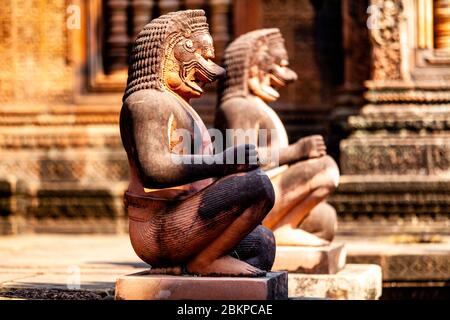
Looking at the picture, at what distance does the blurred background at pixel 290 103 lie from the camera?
1044 cm

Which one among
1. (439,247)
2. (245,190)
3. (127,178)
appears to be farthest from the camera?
(127,178)

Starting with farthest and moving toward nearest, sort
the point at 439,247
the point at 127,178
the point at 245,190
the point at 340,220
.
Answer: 1. the point at 127,178
2. the point at 340,220
3. the point at 439,247
4. the point at 245,190

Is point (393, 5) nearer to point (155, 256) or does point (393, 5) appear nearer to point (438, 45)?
point (438, 45)

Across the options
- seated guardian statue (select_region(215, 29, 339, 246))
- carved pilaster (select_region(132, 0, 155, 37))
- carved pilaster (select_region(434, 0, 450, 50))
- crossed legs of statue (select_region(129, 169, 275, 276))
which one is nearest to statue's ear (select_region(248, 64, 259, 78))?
seated guardian statue (select_region(215, 29, 339, 246))

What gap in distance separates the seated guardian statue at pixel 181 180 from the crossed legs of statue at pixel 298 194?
1.62 meters

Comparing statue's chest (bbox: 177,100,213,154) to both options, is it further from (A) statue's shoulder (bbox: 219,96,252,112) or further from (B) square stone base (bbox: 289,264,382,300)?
(A) statue's shoulder (bbox: 219,96,252,112)

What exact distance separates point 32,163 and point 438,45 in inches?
181

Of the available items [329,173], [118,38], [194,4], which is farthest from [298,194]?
[118,38]

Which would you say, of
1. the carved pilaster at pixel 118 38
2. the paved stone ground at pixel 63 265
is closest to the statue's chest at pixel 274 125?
the paved stone ground at pixel 63 265

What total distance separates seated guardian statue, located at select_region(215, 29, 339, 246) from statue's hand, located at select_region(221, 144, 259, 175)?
183cm

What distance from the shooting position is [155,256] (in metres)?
4.89

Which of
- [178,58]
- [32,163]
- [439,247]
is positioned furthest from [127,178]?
[178,58]

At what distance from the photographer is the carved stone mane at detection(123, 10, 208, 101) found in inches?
198

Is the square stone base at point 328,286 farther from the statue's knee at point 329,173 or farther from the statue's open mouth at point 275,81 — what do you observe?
the statue's open mouth at point 275,81
